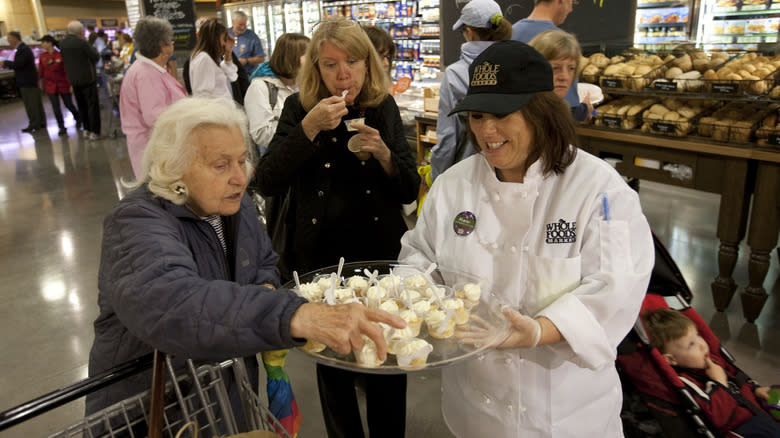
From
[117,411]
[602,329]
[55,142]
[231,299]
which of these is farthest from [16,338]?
[55,142]

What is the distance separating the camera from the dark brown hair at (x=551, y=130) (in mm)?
1430

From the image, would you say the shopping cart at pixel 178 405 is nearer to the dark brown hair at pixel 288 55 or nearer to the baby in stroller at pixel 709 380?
the baby in stroller at pixel 709 380

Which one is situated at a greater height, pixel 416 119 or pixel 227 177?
pixel 227 177

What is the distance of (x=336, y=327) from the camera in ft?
3.72

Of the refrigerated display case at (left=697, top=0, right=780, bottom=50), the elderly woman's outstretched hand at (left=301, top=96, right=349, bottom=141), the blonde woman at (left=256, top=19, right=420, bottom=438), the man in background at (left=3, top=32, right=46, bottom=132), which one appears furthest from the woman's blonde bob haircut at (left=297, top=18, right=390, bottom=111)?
the man in background at (left=3, top=32, right=46, bottom=132)

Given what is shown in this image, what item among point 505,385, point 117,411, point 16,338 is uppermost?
point 117,411

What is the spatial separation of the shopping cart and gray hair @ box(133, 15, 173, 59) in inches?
145

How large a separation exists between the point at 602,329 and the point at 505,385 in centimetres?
32

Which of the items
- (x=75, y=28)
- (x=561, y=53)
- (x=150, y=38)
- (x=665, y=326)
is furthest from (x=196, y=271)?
(x=75, y=28)

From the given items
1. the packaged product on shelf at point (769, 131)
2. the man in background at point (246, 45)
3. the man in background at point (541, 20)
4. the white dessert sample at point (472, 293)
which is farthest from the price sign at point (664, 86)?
the man in background at point (246, 45)

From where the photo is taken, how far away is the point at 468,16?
318 centimetres

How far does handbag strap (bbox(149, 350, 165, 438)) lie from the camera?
42.9 inches

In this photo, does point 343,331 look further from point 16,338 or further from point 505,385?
point 16,338

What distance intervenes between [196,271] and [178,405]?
1.28 ft
